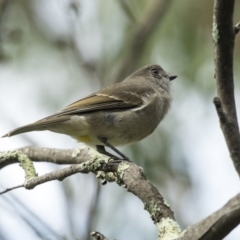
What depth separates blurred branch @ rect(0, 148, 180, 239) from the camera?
2.98 metres

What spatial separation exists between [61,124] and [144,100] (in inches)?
40.6

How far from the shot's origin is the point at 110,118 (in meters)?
5.27

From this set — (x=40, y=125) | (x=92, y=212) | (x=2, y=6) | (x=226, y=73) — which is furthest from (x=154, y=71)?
(x=226, y=73)

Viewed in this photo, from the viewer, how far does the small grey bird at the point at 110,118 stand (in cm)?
503

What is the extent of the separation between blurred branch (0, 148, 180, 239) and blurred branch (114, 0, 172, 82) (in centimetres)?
202

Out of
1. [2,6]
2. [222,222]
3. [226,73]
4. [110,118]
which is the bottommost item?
[222,222]

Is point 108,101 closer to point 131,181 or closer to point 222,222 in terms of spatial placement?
point 131,181

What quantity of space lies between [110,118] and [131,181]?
5.90 ft

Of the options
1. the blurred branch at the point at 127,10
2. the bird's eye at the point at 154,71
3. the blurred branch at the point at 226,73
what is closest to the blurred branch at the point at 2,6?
the blurred branch at the point at 127,10

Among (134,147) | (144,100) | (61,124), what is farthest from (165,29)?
(61,124)

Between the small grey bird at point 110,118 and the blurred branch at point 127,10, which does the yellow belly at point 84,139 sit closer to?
the small grey bird at point 110,118

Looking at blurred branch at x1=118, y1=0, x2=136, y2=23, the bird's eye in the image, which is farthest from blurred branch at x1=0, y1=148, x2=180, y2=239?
blurred branch at x1=118, y1=0, x2=136, y2=23

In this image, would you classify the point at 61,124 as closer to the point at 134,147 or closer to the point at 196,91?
the point at 134,147

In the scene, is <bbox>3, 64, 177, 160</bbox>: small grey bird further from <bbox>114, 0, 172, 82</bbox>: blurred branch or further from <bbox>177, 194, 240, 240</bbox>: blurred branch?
<bbox>177, 194, 240, 240</bbox>: blurred branch
